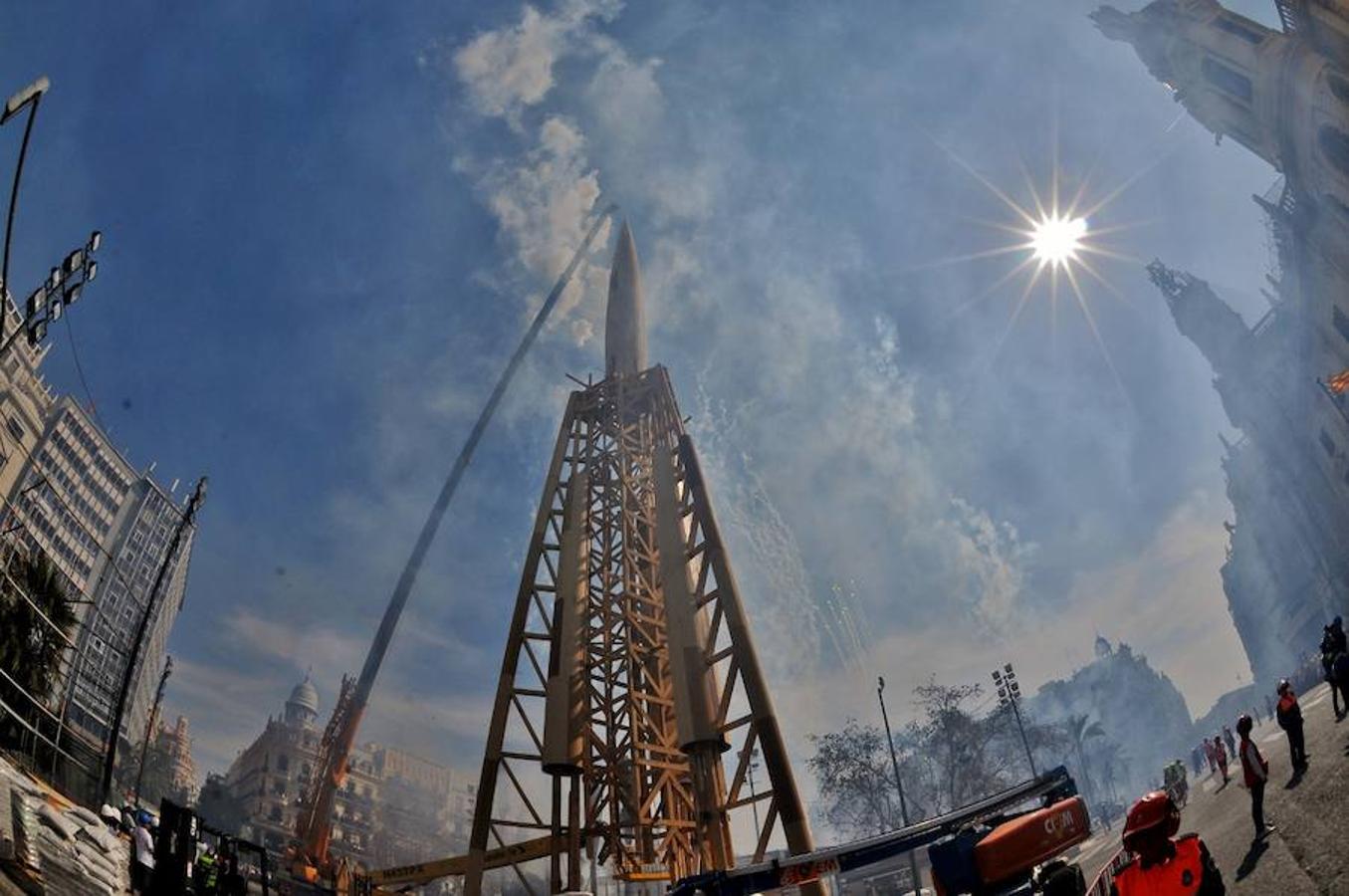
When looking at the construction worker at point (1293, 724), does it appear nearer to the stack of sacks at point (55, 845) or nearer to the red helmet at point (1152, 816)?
the red helmet at point (1152, 816)

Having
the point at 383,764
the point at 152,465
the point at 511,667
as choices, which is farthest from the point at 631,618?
the point at 383,764

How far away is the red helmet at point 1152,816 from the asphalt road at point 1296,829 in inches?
198

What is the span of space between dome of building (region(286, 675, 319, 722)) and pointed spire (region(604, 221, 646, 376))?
361 feet

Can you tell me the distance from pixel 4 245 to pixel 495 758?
1261cm

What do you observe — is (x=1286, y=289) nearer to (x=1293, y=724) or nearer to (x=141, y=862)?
(x=1293, y=724)

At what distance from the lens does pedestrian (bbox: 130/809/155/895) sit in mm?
9602

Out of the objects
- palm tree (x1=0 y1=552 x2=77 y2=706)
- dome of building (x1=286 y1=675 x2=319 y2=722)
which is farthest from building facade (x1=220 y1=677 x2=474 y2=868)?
palm tree (x1=0 y1=552 x2=77 y2=706)

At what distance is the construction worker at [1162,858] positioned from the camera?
320 cm

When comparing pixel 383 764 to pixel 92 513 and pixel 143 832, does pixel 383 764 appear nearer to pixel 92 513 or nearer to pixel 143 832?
pixel 92 513

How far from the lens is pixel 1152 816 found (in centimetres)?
340

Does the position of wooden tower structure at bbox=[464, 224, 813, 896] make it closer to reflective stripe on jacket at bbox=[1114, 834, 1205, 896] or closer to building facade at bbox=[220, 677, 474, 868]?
reflective stripe on jacket at bbox=[1114, 834, 1205, 896]

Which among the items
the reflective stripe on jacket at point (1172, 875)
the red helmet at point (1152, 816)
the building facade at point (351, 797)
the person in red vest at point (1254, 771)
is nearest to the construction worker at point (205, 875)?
the reflective stripe on jacket at point (1172, 875)

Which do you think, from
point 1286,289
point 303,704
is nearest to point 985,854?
point 1286,289

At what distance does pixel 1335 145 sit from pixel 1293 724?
40279 millimetres
